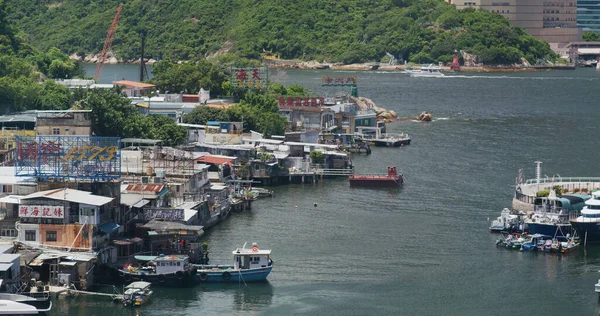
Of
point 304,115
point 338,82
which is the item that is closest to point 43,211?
point 304,115

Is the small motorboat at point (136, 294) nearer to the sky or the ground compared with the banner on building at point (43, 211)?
nearer to the ground

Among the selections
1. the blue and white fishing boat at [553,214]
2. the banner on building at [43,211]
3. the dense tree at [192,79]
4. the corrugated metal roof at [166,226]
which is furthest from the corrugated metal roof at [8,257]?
the dense tree at [192,79]

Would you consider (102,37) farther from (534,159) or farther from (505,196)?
(505,196)

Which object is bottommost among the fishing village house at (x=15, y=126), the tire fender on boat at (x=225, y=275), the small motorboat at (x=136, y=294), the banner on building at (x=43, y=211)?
Result: the small motorboat at (x=136, y=294)

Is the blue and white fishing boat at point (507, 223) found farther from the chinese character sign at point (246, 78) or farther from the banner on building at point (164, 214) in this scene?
the chinese character sign at point (246, 78)

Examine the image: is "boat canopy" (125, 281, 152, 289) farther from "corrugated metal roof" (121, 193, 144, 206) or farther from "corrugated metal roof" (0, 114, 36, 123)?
"corrugated metal roof" (0, 114, 36, 123)

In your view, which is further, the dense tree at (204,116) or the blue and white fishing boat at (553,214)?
the dense tree at (204,116)
